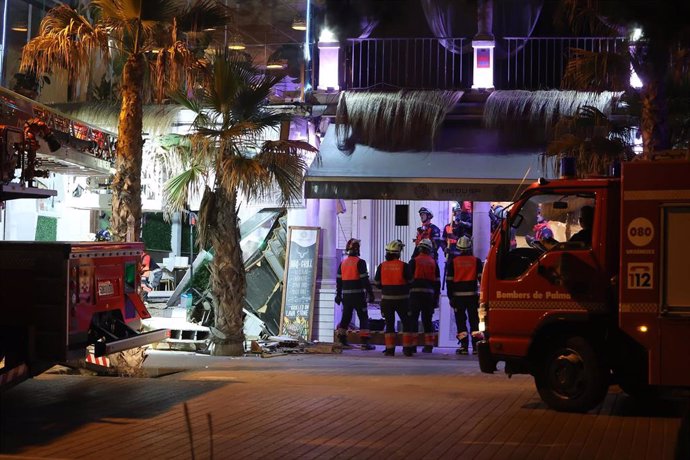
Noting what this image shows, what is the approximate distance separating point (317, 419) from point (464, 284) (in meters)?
7.51

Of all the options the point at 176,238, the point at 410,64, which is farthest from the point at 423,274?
the point at 176,238

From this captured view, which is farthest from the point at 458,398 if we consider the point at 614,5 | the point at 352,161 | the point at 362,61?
the point at 362,61

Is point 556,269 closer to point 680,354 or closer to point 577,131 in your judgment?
point 680,354

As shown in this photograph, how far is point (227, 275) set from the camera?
15617mm

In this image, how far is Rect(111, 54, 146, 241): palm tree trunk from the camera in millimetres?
12867

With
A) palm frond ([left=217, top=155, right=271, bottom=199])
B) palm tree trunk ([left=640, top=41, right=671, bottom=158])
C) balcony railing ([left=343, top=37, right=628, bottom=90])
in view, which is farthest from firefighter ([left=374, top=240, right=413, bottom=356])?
palm tree trunk ([left=640, top=41, right=671, bottom=158])

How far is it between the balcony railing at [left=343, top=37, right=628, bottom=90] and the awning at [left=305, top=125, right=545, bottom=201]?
6.61ft

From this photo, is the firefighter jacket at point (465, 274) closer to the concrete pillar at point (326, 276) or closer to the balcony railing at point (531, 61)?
the concrete pillar at point (326, 276)

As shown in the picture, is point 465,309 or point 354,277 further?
point 354,277

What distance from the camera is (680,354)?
30.4 feet

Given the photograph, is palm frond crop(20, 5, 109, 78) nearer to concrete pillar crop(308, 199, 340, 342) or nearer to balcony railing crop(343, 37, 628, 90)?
concrete pillar crop(308, 199, 340, 342)

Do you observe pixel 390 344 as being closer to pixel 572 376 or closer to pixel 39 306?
pixel 572 376

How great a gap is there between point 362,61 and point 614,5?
564 inches

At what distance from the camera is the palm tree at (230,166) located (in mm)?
14703
